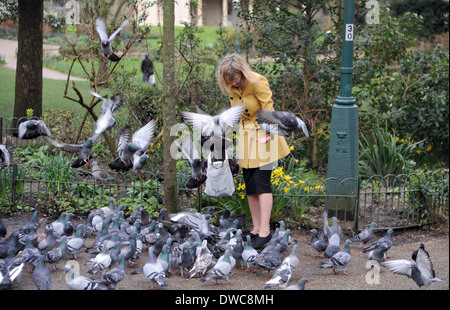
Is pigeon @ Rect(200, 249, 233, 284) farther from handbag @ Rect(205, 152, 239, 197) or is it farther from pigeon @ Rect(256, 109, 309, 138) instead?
pigeon @ Rect(256, 109, 309, 138)

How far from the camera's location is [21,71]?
29.8 ft

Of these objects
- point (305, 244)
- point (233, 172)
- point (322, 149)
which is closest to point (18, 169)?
point (233, 172)

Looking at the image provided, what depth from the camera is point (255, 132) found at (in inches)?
198

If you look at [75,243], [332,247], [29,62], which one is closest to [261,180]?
[332,247]

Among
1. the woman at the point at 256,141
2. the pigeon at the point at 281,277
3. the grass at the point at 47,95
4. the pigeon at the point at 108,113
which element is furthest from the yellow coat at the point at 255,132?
the grass at the point at 47,95

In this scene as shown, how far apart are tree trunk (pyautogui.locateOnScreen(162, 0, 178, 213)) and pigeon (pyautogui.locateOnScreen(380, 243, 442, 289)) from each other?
7.18ft

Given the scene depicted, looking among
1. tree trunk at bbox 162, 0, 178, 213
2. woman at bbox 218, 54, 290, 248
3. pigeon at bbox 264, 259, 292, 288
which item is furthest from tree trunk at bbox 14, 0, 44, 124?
pigeon at bbox 264, 259, 292, 288

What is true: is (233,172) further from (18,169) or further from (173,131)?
(18,169)

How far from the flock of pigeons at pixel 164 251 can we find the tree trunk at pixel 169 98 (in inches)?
9.7

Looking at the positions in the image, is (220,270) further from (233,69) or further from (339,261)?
(233,69)

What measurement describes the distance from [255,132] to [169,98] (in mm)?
880

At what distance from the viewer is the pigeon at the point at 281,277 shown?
4211 millimetres

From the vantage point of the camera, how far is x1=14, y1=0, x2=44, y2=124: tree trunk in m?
9.03

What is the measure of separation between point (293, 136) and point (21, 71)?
474 centimetres
